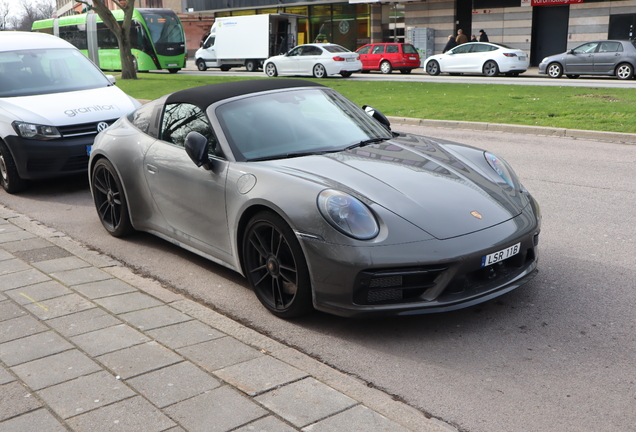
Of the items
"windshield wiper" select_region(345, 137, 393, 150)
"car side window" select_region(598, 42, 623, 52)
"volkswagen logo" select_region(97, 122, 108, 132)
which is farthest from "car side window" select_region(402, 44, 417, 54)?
"windshield wiper" select_region(345, 137, 393, 150)

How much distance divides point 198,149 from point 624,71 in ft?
73.1

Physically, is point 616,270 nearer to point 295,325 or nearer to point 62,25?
point 295,325

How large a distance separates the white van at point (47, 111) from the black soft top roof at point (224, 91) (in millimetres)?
2966

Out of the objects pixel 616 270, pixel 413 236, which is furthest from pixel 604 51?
pixel 413 236

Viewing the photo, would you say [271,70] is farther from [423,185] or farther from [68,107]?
[423,185]

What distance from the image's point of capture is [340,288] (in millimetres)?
3623

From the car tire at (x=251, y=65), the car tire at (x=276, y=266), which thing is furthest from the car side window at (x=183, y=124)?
the car tire at (x=251, y=65)

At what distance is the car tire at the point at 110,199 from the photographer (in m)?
5.70

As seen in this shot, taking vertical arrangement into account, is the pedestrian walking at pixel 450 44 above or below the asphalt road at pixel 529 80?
above

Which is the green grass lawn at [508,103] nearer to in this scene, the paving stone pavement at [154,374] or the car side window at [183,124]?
the car side window at [183,124]

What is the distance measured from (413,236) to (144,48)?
35.2 metres

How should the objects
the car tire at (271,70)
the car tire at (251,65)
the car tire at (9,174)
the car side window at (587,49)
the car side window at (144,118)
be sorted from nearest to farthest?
1. the car side window at (144,118)
2. the car tire at (9,174)
3. the car side window at (587,49)
4. the car tire at (271,70)
5. the car tire at (251,65)

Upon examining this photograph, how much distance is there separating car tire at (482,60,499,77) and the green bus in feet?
56.9

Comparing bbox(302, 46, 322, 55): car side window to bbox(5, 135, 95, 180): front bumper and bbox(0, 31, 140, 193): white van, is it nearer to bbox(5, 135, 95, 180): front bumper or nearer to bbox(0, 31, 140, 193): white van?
bbox(0, 31, 140, 193): white van
